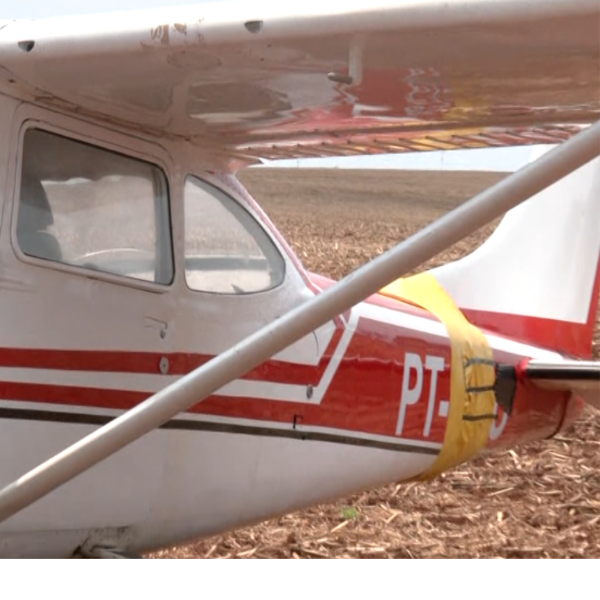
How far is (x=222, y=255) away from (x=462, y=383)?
1569 mm

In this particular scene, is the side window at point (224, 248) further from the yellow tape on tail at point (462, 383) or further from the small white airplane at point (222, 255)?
the yellow tape on tail at point (462, 383)

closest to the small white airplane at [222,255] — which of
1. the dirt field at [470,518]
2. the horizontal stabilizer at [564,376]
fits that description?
the horizontal stabilizer at [564,376]

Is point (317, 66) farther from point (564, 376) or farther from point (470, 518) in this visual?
point (470, 518)

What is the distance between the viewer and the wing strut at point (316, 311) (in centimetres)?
277

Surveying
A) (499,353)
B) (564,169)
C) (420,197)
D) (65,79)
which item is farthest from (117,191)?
(420,197)

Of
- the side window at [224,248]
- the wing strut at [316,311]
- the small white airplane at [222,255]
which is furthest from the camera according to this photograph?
the side window at [224,248]

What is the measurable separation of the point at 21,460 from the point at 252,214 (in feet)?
4.86

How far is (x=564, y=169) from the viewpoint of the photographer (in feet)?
9.04

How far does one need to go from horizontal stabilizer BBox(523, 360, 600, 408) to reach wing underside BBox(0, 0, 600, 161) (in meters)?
1.59

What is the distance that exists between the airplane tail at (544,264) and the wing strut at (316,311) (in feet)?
10.8

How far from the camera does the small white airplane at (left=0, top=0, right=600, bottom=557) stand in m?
2.91

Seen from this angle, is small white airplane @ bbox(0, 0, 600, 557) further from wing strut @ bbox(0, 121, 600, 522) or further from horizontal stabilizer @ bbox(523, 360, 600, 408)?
horizontal stabilizer @ bbox(523, 360, 600, 408)

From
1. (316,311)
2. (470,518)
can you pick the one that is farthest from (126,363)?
(470,518)

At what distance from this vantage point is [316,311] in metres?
2.88
